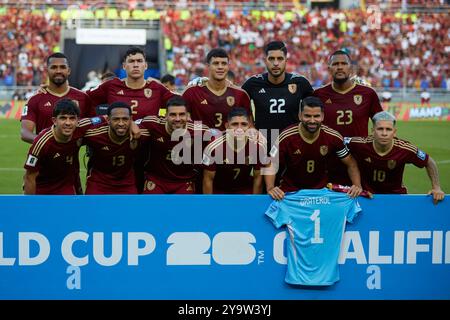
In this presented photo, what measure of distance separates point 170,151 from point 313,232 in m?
1.94

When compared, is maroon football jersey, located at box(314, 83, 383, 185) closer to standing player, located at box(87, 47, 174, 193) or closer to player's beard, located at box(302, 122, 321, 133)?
player's beard, located at box(302, 122, 321, 133)

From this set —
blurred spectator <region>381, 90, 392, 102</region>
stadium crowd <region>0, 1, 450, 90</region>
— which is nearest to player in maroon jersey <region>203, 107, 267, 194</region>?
blurred spectator <region>381, 90, 392, 102</region>

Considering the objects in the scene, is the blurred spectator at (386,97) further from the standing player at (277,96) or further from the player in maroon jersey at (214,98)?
the player in maroon jersey at (214,98)

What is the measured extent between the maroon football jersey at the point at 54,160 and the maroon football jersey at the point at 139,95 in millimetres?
865

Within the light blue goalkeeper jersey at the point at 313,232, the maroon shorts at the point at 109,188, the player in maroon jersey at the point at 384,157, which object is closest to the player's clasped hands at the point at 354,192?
the light blue goalkeeper jersey at the point at 313,232

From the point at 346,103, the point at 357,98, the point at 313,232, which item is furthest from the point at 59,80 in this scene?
the point at 313,232

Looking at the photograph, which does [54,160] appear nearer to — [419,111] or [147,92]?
[147,92]

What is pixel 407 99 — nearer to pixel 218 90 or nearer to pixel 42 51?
pixel 42 51

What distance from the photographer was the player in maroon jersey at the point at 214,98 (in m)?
7.53

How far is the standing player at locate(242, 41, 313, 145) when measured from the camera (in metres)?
7.66

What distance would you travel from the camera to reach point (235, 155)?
268 inches

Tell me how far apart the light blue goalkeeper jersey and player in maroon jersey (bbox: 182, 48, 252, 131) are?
200 cm

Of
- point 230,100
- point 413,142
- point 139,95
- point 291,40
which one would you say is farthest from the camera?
point 291,40

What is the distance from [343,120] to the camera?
7719 mm
